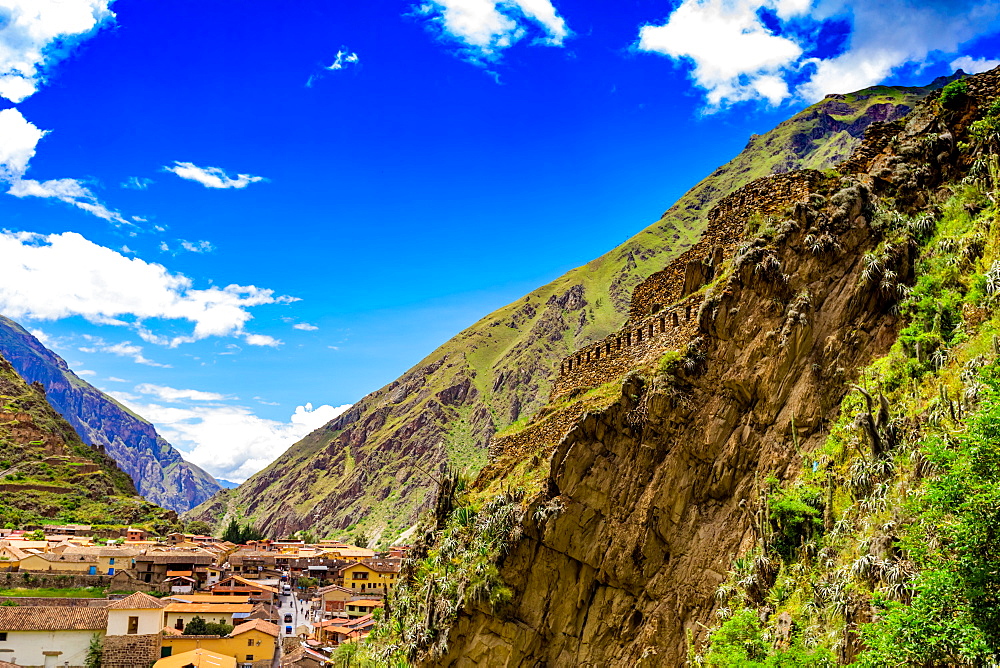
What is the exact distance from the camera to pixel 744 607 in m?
31.0

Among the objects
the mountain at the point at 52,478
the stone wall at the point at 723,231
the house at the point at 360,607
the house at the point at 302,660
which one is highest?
the stone wall at the point at 723,231

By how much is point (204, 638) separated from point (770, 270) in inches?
2050

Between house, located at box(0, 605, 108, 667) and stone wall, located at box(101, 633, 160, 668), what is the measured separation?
151cm

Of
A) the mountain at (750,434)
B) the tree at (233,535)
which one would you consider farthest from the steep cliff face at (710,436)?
the tree at (233,535)

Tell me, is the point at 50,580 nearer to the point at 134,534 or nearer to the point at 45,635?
the point at 45,635

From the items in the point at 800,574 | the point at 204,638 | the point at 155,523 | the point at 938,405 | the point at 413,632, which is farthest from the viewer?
the point at 155,523

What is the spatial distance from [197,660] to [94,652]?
8.98 meters

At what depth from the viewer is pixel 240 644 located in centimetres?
6288

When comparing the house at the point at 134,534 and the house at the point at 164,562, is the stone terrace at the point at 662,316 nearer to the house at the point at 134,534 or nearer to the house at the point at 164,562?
the house at the point at 164,562

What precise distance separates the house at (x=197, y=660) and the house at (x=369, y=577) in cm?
4518

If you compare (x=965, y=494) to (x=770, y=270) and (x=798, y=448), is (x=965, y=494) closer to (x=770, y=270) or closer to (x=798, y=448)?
(x=798, y=448)

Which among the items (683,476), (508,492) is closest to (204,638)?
(508,492)

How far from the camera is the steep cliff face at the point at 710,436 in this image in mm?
34375

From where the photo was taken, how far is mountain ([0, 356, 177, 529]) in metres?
128
